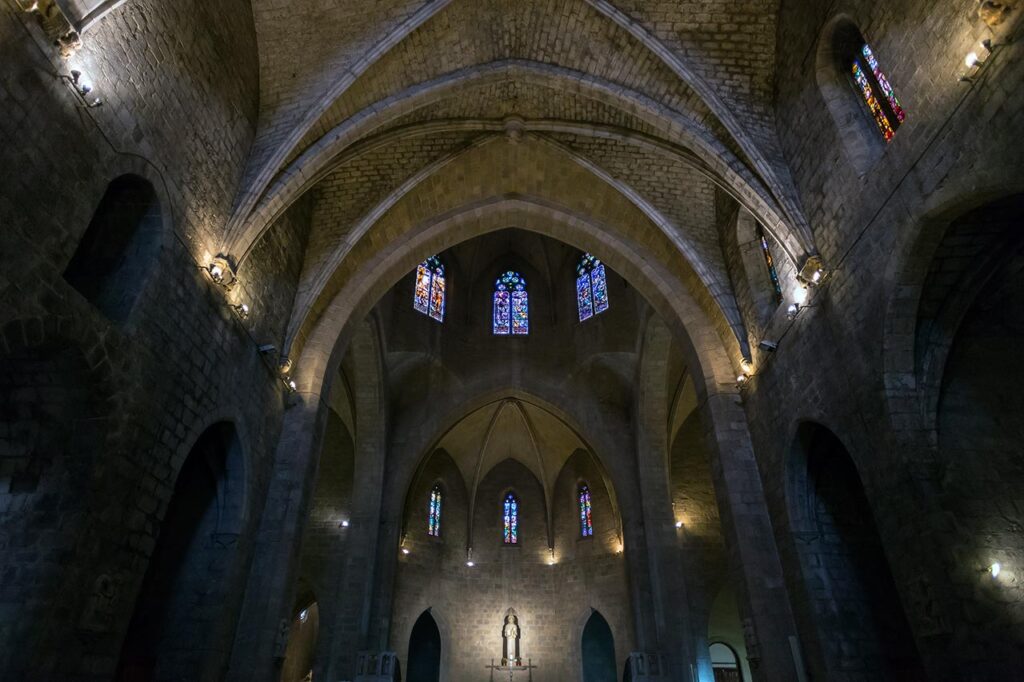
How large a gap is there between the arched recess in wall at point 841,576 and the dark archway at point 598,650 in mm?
13657

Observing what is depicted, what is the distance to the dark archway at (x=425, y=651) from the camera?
21109 millimetres

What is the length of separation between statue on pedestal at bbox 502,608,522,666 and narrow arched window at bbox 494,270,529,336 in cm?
1021

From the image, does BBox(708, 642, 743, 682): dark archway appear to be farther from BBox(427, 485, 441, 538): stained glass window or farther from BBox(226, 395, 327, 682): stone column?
BBox(226, 395, 327, 682): stone column

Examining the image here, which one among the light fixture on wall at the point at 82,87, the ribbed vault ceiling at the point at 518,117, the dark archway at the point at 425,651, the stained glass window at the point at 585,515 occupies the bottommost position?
the dark archway at the point at 425,651

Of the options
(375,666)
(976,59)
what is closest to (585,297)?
(375,666)

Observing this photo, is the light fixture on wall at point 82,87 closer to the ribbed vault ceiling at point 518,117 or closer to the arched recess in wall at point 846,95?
the ribbed vault ceiling at point 518,117

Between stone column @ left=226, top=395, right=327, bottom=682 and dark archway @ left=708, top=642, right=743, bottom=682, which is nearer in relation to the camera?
stone column @ left=226, top=395, right=327, bottom=682

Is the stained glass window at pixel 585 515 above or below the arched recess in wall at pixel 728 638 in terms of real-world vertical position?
above

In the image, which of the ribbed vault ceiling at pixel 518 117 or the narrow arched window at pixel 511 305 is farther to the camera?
the narrow arched window at pixel 511 305

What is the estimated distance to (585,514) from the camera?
22.6m

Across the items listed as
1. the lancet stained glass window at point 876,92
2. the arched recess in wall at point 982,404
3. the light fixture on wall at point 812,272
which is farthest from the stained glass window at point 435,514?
the lancet stained glass window at point 876,92

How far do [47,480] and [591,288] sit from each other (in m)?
16.8

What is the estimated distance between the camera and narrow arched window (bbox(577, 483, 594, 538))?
2219cm

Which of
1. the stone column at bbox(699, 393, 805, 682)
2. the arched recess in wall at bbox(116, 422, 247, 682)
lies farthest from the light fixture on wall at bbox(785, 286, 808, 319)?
the arched recess in wall at bbox(116, 422, 247, 682)
